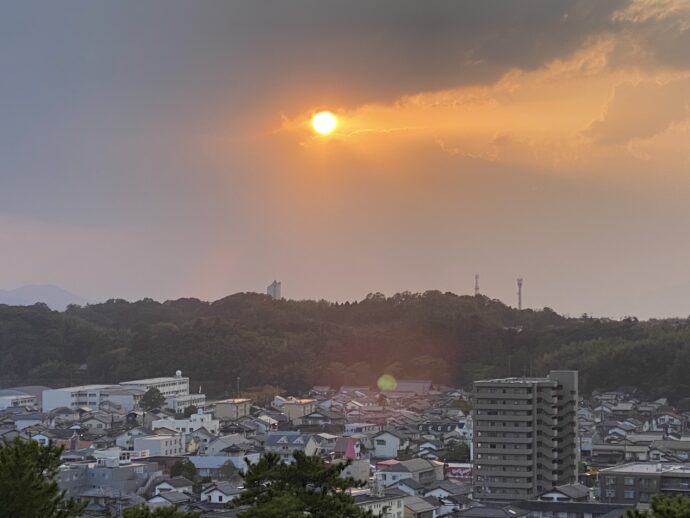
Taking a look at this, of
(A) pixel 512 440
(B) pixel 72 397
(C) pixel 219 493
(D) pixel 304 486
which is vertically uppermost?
(D) pixel 304 486

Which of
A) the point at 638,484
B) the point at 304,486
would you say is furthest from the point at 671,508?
the point at 638,484

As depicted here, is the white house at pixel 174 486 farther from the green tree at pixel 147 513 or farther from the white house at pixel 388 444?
the green tree at pixel 147 513

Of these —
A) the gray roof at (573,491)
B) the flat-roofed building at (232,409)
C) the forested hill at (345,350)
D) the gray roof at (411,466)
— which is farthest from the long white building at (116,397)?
the gray roof at (573,491)

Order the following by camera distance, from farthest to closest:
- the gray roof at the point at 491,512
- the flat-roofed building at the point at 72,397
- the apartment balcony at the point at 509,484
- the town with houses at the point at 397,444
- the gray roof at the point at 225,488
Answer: the flat-roofed building at the point at 72,397 → the apartment balcony at the point at 509,484 → the gray roof at the point at 225,488 → the town with houses at the point at 397,444 → the gray roof at the point at 491,512

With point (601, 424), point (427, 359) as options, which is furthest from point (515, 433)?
point (427, 359)

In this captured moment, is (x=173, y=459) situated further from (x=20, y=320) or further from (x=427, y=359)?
(x=20, y=320)

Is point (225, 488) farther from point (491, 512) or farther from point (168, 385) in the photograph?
point (168, 385)

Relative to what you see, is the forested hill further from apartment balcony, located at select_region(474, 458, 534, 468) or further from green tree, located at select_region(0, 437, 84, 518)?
green tree, located at select_region(0, 437, 84, 518)

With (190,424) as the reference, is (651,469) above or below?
above
